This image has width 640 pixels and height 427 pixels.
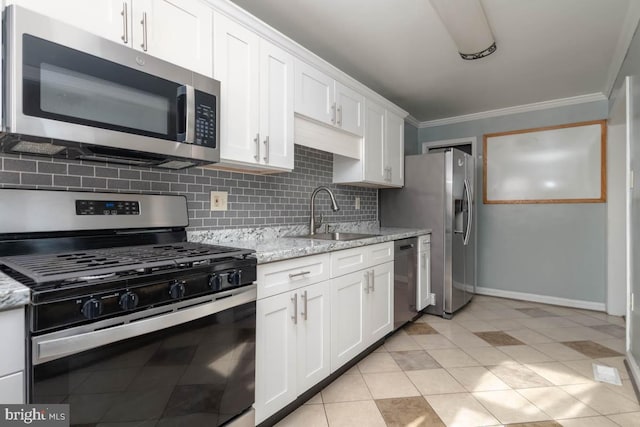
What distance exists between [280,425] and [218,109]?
62.4 inches

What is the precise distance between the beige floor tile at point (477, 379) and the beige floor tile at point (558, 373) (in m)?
0.33

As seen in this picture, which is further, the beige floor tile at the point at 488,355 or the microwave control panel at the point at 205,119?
the beige floor tile at the point at 488,355

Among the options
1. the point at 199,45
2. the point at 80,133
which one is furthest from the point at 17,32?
the point at 199,45

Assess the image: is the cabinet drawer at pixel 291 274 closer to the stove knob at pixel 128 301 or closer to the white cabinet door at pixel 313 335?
the white cabinet door at pixel 313 335

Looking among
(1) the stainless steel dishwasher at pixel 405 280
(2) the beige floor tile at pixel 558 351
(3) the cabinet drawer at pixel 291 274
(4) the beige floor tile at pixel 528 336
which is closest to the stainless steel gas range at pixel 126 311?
(3) the cabinet drawer at pixel 291 274

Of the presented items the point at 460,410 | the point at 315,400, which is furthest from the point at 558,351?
the point at 315,400

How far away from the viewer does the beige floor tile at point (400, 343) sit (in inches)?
102

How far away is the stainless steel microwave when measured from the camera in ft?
3.29

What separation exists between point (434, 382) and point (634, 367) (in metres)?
1.25

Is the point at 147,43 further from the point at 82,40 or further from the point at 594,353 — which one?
the point at 594,353

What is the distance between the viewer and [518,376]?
2.15 metres

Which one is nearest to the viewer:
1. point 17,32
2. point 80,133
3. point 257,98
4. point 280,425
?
point 17,32

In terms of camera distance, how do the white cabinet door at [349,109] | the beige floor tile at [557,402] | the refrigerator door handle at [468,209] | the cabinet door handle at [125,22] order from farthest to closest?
the refrigerator door handle at [468,209]
the white cabinet door at [349,109]
the beige floor tile at [557,402]
the cabinet door handle at [125,22]

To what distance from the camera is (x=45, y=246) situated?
130 cm
